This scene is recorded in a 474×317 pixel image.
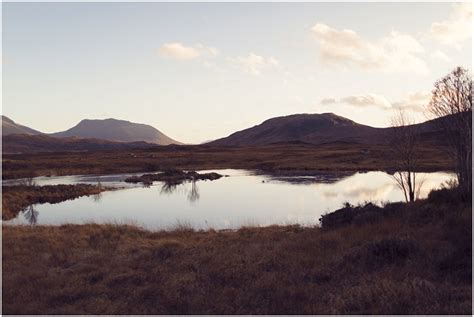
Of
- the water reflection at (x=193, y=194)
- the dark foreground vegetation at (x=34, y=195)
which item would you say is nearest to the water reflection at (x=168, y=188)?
the water reflection at (x=193, y=194)

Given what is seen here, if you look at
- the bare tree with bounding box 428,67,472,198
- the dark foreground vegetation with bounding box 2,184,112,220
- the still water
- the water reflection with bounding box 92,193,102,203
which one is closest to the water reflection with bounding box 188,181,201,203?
the still water

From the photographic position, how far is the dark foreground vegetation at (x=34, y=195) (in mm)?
39675

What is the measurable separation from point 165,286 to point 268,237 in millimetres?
8914

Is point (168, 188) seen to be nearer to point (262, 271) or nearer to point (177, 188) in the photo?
point (177, 188)

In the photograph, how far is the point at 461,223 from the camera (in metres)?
16.6

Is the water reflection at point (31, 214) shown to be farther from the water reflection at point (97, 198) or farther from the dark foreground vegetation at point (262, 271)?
the dark foreground vegetation at point (262, 271)

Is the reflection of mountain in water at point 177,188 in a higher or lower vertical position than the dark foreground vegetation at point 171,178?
lower

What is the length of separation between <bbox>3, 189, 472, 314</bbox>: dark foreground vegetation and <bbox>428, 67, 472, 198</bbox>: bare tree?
580cm

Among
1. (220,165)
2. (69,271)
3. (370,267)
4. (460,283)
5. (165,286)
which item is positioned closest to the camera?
(460,283)

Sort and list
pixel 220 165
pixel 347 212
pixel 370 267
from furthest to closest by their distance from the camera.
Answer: pixel 220 165, pixel 347 212, pixel 370 267

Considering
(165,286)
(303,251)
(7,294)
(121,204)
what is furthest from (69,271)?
(121,204)

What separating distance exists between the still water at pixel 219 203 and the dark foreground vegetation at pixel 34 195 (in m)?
1.34

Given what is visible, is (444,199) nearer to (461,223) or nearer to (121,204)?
(461,223)

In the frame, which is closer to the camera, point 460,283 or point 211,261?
point 460,283
